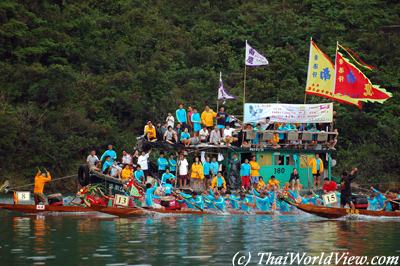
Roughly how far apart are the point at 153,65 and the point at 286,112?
57.4 ft

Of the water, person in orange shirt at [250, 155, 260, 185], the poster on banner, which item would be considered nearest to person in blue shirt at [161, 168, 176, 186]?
the water

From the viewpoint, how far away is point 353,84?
52406 millimetres

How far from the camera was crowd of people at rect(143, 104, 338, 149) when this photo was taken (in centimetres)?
5100

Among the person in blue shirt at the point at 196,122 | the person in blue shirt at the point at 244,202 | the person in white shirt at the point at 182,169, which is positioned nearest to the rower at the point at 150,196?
the person in blue shirt at the point at 244,202

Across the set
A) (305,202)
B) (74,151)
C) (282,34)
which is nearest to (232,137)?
(305,202)

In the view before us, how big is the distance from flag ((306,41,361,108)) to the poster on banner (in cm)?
97

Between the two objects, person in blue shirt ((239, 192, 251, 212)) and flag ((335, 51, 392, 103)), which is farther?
flag ((335, 51, 392, 103))

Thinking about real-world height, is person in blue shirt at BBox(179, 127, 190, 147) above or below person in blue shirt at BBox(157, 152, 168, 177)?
above

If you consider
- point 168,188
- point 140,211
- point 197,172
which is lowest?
point 140,211

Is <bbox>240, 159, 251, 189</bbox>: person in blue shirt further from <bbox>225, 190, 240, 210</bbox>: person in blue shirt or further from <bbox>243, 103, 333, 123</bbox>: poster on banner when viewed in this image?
<bbox>225, 190, 240, 210</bbox>: person in blue shirt

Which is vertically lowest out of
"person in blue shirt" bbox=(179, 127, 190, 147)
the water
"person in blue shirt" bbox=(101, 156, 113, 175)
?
the water

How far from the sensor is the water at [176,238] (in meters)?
32.5

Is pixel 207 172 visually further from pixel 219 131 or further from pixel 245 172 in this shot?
pixel 219 131

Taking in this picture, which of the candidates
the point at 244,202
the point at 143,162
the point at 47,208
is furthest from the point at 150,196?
the point at 143,162
